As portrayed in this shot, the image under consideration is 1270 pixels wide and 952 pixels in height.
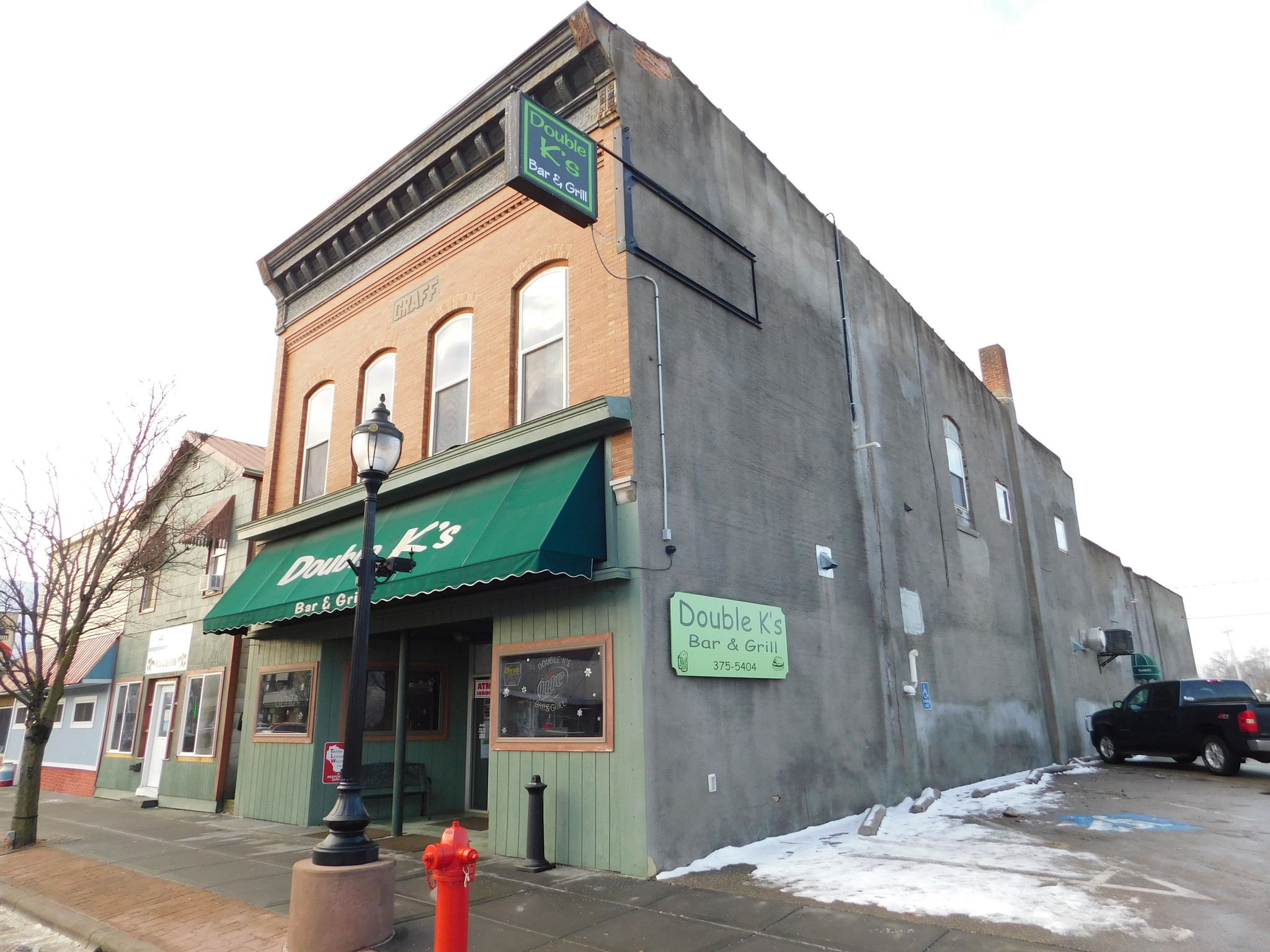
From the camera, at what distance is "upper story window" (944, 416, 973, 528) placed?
18.0 m

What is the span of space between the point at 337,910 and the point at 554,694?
3.60 m

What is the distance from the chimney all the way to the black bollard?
17.5 meters

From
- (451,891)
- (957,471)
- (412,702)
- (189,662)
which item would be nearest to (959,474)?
(957,471)

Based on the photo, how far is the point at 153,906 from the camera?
8.03 meters

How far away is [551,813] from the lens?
9180 mm

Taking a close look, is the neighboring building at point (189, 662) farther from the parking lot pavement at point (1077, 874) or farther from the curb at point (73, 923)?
the parking lot pavement at point (1077, 874)

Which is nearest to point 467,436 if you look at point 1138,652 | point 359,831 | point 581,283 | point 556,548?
point 581,283

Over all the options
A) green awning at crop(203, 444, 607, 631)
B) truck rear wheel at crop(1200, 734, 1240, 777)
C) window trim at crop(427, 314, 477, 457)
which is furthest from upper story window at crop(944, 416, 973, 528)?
green awning at crop(203, 444, 607, 631)

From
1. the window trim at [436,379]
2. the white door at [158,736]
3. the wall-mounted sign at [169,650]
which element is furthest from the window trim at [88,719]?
the window trim at [436,379]

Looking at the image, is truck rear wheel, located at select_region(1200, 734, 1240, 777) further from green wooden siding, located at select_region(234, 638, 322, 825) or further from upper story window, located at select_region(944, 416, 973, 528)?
green wooden siding, located at select_region(234, 638, 322, 825)

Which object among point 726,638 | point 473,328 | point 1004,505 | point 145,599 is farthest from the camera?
point 1004,505

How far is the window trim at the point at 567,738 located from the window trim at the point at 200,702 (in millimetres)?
8807

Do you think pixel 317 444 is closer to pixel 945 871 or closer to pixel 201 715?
pixel 201 715

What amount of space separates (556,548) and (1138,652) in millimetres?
27116
